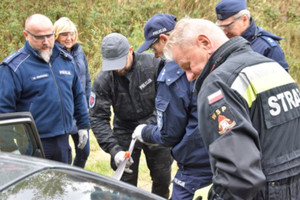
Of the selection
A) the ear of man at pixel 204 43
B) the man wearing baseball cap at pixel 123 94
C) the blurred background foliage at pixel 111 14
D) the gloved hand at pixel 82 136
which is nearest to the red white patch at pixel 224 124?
the ear of man at pixel 204 43

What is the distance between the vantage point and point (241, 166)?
176 cm

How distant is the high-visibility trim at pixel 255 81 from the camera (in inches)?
75.8

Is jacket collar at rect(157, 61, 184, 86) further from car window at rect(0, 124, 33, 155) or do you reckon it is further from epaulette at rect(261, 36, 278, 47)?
epaulette at rect(261, 36, 278, 47)

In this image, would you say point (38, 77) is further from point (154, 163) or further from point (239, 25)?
point (239, 25)

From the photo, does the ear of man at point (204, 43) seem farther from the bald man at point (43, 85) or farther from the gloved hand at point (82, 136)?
the gloved hand at point (82, 136)

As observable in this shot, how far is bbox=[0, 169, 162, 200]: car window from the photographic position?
1.70m

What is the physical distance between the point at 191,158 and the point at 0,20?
9.66m

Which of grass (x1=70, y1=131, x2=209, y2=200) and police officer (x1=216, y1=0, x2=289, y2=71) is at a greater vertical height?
police officer (x1=216, y1=0, x2=289, y2=71)

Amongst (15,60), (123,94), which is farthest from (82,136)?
(15,60)

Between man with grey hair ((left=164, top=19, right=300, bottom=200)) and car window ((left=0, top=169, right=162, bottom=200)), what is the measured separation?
44 cm

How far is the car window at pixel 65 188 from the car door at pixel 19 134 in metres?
0.59

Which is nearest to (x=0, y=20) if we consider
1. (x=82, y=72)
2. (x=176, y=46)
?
(x=82, y=72)

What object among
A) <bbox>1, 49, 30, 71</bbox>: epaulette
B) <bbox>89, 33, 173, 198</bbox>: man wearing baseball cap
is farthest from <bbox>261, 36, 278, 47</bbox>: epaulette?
<bbox>1, 49, 30, 71</bbox>: epaulette

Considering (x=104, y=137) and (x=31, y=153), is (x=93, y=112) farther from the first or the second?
(x=31, y=153)
